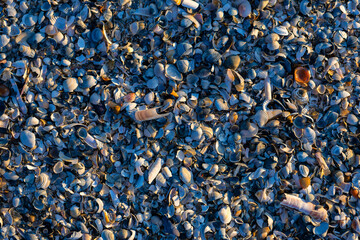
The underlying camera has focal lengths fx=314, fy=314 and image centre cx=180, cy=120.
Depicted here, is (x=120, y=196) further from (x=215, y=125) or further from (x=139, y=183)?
(x=215, y=125)

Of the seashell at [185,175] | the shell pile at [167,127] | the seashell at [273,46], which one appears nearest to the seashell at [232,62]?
the shell pile at [167,127]

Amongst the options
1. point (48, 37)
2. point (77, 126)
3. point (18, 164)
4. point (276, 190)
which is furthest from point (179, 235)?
point (48, 37)

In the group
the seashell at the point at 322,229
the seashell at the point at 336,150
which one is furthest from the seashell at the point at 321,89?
the seashell at the point at 322,229

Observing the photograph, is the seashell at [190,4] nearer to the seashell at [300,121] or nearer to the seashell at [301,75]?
the seashell at [301,75]

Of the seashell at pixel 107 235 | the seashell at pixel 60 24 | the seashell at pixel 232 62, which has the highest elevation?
the seashell at pixel 60 24

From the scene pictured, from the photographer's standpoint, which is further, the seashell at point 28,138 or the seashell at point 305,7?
the seashell at point 305,7

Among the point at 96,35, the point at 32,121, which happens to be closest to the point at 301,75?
the point at 96,35

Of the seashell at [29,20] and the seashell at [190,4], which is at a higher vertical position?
the seashell at [190,4]

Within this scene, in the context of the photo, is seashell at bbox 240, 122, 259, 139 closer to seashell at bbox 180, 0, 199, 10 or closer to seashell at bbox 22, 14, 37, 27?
seashell at bbox 180, 0, 199, 10
